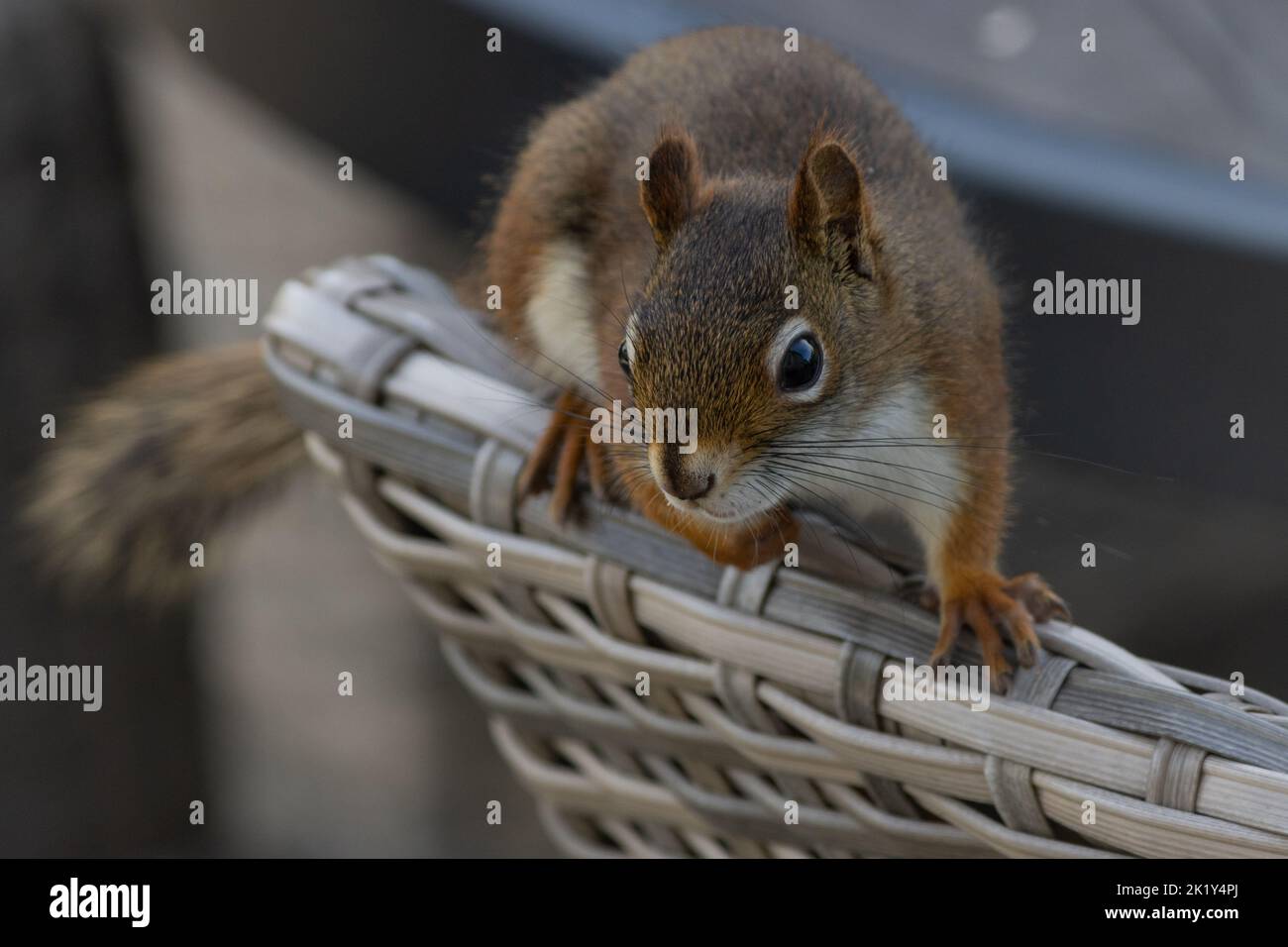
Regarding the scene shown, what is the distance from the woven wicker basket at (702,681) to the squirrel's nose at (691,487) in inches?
2.2

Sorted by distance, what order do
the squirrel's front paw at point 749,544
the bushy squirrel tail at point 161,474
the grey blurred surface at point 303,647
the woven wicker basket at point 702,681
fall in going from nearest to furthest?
the woven wicker basket at point 702,681
the squirrel's front paw at point 749,544
the bushy squirrel tail at point 161,474
the grey blurred surface at point 303,647

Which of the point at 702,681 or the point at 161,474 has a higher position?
the point at 161,474

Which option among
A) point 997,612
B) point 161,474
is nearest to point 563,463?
point 997,612

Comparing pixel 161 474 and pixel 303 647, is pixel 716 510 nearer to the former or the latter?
pixel 161 474

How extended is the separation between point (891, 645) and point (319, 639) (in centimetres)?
165

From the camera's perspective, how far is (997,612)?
70 cm

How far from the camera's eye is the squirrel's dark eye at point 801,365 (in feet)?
2.21

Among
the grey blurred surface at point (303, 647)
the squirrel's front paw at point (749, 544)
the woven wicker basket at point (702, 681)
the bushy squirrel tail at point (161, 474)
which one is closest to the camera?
the woven wicker basket at point (702, 681)

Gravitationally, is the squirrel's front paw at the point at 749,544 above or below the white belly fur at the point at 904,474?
below

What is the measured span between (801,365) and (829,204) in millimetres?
78

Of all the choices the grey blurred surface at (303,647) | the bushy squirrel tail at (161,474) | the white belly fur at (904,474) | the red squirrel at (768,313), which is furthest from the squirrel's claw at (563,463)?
the grey blurred surface at (303,647)

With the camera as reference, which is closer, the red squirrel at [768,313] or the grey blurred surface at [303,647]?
the red squirrel at [768,313]

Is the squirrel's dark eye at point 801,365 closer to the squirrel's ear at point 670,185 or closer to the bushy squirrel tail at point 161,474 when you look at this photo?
the squirrel's ear at point 670,185

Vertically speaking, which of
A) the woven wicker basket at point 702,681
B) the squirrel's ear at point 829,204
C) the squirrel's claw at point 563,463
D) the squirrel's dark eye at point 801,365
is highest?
the squirrel's ear at point 829,204
